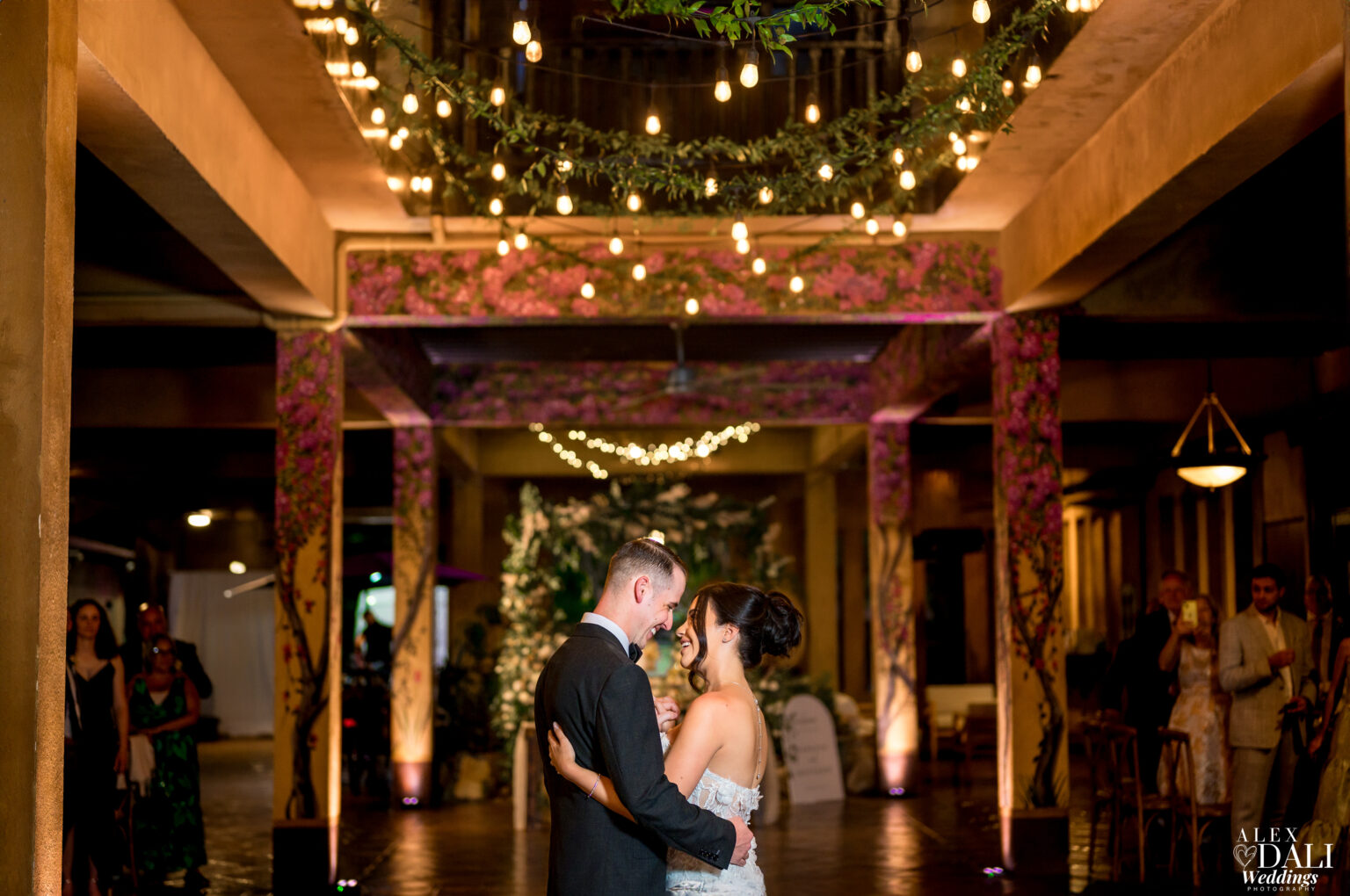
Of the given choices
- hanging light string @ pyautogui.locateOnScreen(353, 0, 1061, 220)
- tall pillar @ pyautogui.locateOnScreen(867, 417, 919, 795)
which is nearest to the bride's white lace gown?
hanging light string @ pyautogui.locateOnScreen(353, 0, 1061, 220)

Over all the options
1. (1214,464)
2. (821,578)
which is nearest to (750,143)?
(1214,464)

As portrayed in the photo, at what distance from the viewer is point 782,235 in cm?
830

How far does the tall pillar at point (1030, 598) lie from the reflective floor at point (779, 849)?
35 centimetres

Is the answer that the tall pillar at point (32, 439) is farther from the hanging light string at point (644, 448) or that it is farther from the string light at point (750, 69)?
the hanging light string at point (644, 448)

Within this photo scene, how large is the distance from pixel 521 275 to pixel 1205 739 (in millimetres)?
4624

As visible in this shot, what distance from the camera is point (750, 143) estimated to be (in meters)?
6.66

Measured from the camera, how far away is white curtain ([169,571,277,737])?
21000 mm

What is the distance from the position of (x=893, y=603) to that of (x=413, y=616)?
4146 mm

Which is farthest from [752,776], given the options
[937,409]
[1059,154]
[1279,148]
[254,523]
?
[254,523]

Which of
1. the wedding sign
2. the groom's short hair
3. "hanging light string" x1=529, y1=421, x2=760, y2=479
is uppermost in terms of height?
"hanging light string" x1=529, y1=421, x2=760, y2=479

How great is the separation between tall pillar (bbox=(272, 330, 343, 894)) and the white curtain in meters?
13.5

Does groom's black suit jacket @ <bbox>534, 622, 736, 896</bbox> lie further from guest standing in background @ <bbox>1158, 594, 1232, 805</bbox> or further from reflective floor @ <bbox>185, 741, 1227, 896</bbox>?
guest standing in background @ <bbox>1158, 594, 1232, 805</bbox>

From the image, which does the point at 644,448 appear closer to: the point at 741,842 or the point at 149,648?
the point at 149,648

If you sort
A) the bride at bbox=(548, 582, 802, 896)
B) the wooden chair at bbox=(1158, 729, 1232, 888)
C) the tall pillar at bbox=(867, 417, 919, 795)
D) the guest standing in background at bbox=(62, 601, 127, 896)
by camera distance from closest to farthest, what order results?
the bride at bbox=(548, 582, 802, 896)
the guest standing in background at bbox=(62, 601, 127, 896)
the wooden chair at bbox=(1158, 729, 1232, 888)
the tall pillar at bbox=(867, 417, 919, 795)
